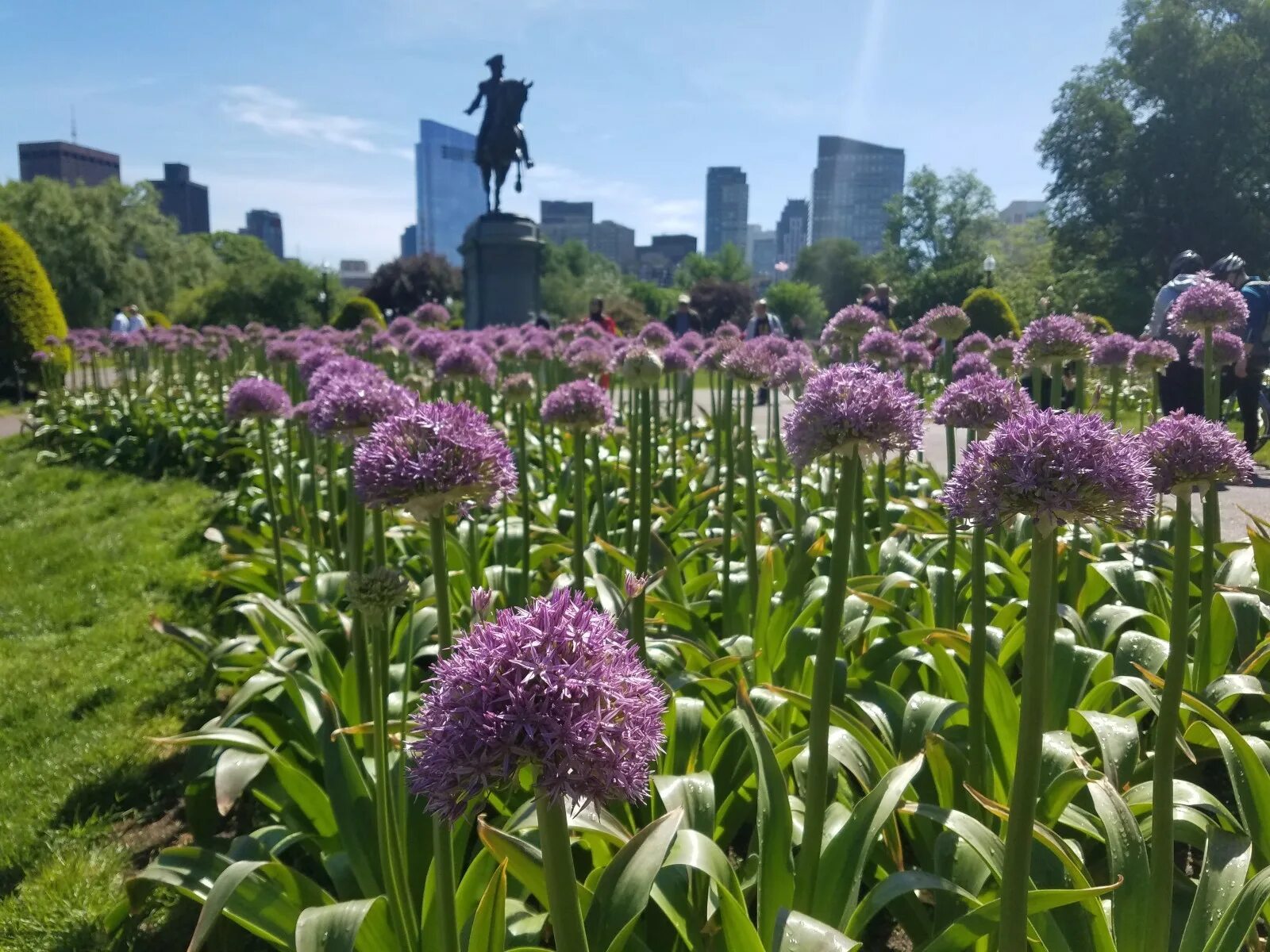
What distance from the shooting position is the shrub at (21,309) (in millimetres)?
16281

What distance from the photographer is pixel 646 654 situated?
2906 mm

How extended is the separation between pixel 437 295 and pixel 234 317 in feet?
50.2

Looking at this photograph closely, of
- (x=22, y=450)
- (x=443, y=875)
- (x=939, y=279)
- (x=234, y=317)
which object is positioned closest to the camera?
(x=443, y=875)

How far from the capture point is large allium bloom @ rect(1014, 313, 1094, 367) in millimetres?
4133

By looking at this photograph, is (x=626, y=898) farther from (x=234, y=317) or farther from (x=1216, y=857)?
(x=234, y=317)

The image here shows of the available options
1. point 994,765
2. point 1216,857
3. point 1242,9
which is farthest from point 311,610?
point 1242,9

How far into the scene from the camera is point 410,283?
58500mm

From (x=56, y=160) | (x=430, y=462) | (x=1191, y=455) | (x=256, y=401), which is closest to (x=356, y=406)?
(x=430, y=462)

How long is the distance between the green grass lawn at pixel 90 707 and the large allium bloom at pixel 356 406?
167cm

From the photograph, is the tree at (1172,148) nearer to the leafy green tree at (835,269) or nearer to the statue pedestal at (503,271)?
the statue pedestal at (503,271)

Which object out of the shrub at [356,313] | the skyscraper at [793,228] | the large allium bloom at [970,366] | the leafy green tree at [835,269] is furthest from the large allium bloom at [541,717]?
the skyscraper at [793,228]

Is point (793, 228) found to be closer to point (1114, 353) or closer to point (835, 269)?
point (835, 269)

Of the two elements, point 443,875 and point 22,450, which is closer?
point 443,875

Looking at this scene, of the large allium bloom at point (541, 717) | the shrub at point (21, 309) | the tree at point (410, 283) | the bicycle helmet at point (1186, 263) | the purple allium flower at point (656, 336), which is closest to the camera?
the large allium bloom at point (541, 717)
